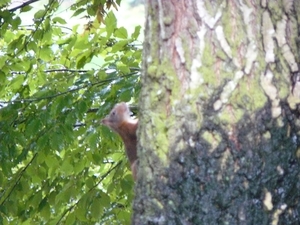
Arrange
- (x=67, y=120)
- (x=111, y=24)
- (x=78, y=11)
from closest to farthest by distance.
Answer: (x=67, y=120) → (x=111, y=24) → (x=78, y=11)

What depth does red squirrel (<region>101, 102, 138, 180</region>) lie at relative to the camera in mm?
2184

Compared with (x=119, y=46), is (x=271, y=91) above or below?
below

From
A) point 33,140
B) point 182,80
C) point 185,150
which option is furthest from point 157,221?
point 33,140

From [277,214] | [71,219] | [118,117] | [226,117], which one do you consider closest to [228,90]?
[226,117]

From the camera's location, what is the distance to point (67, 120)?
379 centimetres

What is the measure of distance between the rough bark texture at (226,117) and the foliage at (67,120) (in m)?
1.89

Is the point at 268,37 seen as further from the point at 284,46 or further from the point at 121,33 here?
the point at 121,33

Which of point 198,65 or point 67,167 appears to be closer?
point 198,65

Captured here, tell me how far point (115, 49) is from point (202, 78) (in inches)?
99.4

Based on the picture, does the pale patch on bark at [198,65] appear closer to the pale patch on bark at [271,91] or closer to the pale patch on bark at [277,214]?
the pale patch on bark at [271,91]

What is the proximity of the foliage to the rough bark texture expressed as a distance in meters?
1.89

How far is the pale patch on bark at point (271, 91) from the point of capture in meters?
1.56

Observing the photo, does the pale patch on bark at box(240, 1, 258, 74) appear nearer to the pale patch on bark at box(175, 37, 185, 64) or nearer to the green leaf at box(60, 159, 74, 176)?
the pale patch on bark at box(175, 37, 185, 64)

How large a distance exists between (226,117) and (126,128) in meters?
0.74
